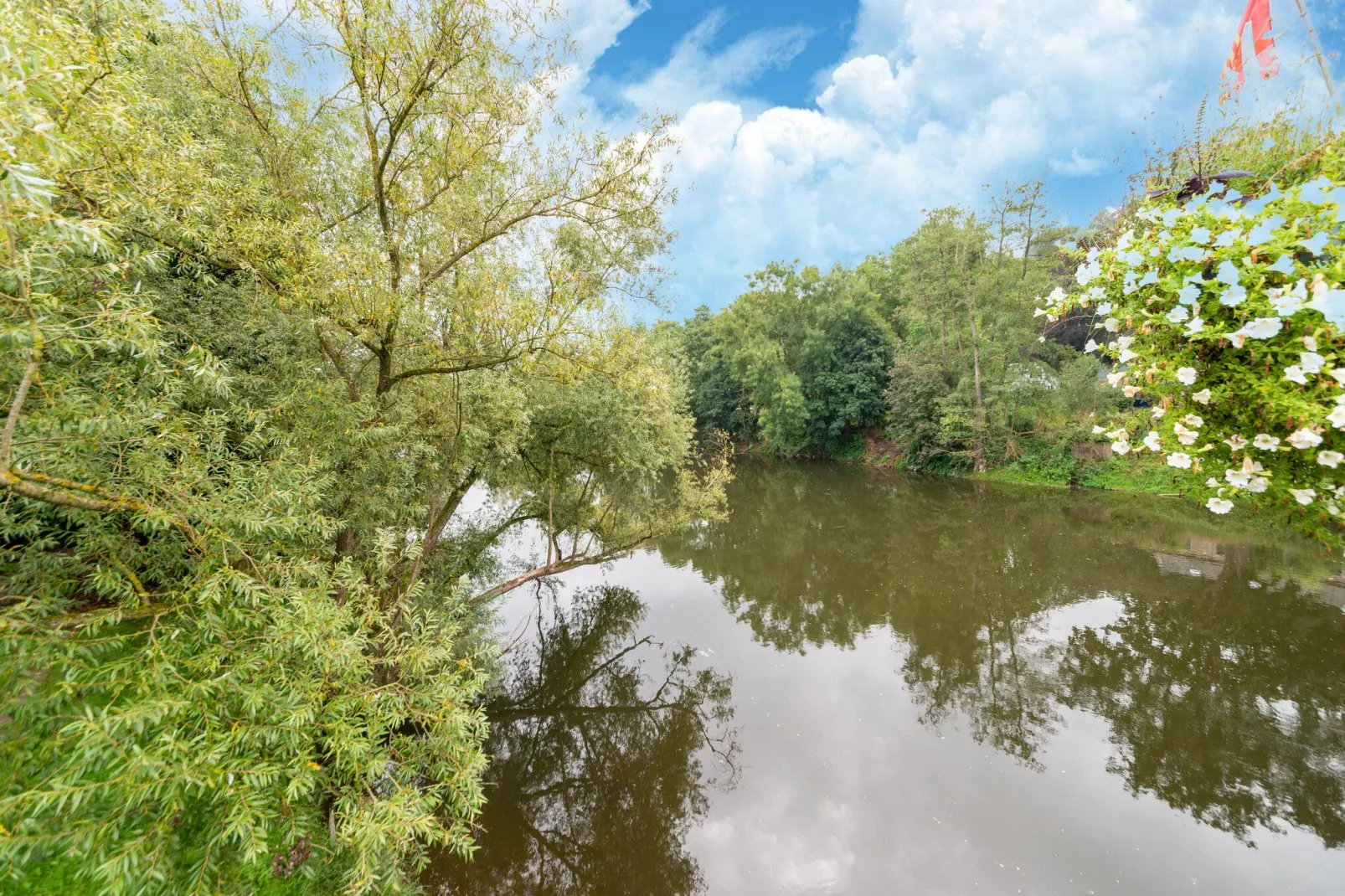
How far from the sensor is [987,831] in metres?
5.41

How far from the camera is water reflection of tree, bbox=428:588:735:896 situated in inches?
201

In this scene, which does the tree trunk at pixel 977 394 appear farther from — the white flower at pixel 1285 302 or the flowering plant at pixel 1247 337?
the white flower at pixel 1285 302

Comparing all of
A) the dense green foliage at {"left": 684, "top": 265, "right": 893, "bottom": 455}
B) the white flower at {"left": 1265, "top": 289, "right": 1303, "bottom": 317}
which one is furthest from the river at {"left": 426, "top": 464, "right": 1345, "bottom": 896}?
the dense green foliage at {"left": 684, "top": 265, "right": 893, "bottom": 455}

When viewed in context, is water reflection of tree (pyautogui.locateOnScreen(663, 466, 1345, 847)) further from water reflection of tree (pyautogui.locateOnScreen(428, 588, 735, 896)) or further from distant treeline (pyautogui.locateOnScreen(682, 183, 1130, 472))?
distant treeline (pyautogui.locateOnScreen(682, 183, 1130, 472))

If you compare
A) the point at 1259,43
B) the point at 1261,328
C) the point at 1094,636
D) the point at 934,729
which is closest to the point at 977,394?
the point at 1094,636

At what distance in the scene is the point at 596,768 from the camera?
6594 mm

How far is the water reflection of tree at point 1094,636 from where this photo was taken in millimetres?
6012

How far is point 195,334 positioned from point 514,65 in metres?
4.72

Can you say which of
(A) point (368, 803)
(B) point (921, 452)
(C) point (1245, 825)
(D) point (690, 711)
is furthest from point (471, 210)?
(B) point (921, 452)

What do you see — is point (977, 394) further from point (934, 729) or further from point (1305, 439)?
point (1305, 439)

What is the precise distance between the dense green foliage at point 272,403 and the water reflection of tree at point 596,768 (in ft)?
2.48

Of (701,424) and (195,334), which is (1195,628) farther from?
(701,424)

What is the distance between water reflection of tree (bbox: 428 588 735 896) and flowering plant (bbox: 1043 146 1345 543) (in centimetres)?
579

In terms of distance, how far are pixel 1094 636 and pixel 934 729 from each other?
4.41 meters
